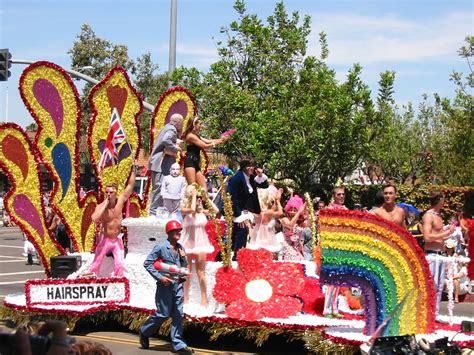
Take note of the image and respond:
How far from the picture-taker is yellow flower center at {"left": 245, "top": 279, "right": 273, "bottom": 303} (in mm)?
10344

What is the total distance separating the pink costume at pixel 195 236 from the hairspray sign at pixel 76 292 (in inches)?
43.8

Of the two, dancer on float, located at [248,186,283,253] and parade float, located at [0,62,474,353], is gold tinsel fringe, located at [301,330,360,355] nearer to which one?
parade float, located at [0,62,474,353]

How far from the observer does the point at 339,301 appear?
11.0m

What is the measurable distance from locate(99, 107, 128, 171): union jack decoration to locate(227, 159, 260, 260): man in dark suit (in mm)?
1830

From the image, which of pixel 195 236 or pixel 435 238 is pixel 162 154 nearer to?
pixel 195 236

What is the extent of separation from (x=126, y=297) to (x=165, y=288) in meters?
1.86

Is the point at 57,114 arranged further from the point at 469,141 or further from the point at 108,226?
the point at 469,141

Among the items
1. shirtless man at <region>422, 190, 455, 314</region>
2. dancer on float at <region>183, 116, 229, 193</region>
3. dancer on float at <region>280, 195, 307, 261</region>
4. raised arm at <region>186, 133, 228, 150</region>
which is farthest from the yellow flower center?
dancer on float at <region>280, 195, 307, 261</region>

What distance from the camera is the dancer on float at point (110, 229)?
1177cm

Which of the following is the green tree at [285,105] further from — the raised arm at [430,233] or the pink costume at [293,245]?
the raised arm at [430,233]

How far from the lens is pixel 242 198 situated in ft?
41.4

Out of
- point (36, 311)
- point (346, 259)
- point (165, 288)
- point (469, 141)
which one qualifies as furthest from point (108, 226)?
point (469, 141)

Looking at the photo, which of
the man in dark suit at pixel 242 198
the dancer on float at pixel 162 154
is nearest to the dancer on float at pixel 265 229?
the man in dark suit at pixel 242 198

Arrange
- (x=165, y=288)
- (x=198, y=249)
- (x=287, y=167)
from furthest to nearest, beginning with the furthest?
(x=287, y=167)
(x=198, y=249)
(x=165, y=288)
